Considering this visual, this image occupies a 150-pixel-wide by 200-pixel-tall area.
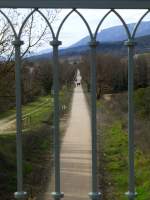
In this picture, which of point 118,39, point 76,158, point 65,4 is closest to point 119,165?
point 76,158

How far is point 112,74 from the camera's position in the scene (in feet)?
38.7

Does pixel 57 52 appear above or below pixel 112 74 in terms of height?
below

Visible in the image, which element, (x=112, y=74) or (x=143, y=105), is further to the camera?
(x=143, y=105)

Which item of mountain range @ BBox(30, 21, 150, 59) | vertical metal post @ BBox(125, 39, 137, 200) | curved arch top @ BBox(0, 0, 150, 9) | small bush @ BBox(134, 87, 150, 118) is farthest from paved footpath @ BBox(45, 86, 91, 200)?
curved arch top @ BBox(0, 0, 150, 9)

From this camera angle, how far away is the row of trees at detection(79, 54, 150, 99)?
9.95m

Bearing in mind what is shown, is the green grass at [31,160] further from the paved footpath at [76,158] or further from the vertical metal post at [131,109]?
Result: the vertical metal post at [131,109]

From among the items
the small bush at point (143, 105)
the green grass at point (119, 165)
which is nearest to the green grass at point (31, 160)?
the green grass at point (119, 165)

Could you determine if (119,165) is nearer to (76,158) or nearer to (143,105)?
(76,158)

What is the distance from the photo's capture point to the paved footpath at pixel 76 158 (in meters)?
12.6

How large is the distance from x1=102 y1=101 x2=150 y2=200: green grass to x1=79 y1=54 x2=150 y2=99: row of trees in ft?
7.21

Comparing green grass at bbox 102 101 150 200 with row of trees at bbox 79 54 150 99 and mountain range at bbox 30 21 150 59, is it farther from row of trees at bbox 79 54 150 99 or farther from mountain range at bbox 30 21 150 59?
mountain range at bbox 30 21 150 59

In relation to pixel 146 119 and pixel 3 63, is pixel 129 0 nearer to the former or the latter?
pixel 3 63

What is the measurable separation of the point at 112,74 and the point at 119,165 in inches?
175

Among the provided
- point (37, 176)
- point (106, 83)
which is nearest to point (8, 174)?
point (37, 176)
